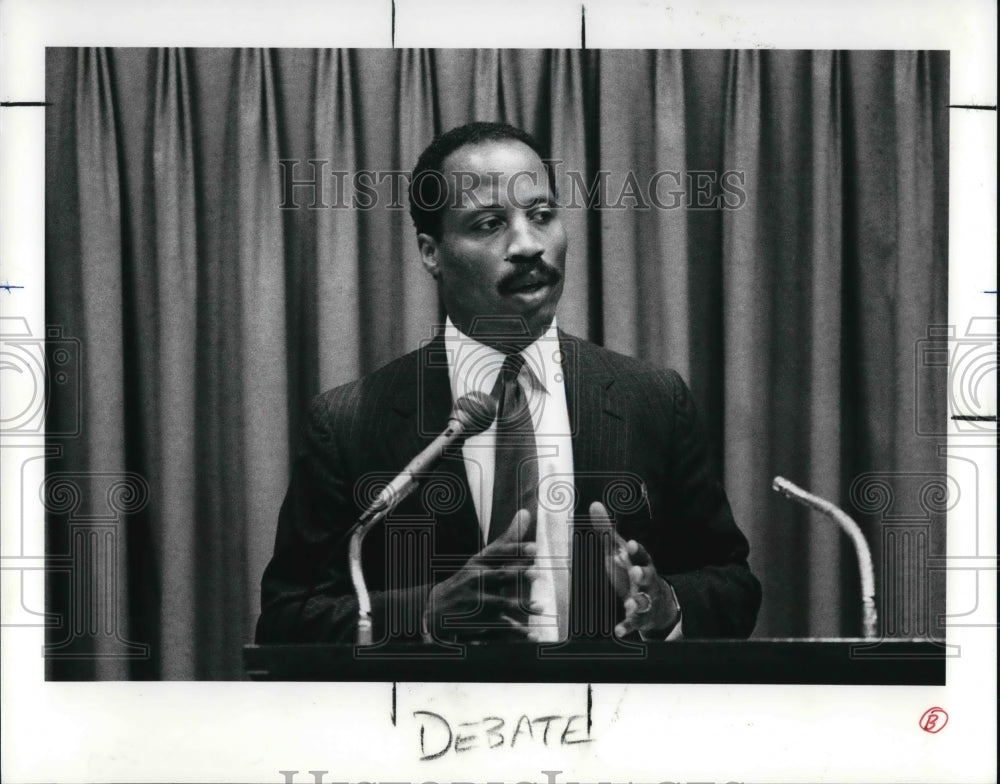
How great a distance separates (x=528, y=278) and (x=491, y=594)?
83 centimetres

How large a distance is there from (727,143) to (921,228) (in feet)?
1.83

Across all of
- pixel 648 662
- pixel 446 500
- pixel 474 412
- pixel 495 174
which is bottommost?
pixel 648 662

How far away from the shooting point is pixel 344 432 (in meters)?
2.45

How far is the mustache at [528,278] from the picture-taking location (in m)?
2.42

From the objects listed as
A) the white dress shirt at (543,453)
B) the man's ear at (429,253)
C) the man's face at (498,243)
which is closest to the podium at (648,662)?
the white dress shirt at (543,453)

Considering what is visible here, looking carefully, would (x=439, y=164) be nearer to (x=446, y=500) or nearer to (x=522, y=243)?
(x=522, y=243)

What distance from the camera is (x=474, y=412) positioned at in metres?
2.44

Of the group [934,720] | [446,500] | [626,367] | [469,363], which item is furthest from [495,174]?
[934,720]

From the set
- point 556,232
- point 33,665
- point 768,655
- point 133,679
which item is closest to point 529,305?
point 556,232

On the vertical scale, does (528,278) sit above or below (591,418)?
above

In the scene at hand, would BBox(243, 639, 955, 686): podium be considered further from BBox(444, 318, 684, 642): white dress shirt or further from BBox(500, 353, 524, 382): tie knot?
BBox(500, 353, 524, 382): tie knot

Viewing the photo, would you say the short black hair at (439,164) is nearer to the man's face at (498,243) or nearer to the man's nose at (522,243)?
the man's face at (498,243)

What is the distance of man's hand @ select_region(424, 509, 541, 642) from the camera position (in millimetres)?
2402

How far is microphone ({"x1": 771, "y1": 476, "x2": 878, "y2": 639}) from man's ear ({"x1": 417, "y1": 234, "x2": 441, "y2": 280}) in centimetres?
105
